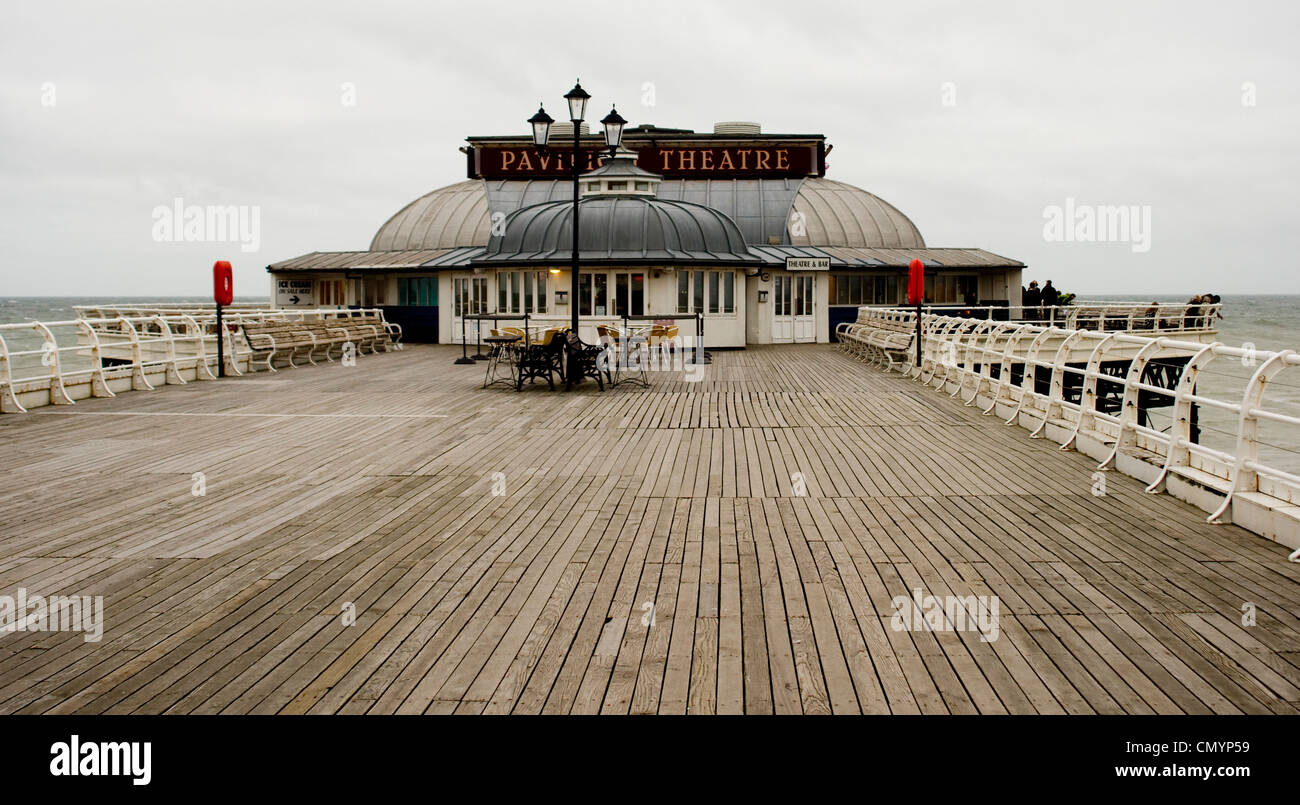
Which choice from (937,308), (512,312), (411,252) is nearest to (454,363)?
(512,312)

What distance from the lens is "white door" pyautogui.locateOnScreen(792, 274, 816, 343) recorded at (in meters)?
32.0

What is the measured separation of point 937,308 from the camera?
3231cm

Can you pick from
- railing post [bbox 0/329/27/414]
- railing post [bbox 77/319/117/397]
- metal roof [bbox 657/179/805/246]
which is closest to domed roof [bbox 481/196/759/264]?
metal roof [bbox 657/179/805/246]

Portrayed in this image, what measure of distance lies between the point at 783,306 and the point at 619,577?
88.3ft

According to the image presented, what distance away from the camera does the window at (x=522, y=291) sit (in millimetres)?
27688

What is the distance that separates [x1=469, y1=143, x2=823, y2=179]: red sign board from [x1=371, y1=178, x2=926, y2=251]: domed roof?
3.20ft

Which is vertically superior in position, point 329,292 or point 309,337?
point 329,292

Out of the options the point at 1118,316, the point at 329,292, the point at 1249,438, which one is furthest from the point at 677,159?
the point at 1249,438

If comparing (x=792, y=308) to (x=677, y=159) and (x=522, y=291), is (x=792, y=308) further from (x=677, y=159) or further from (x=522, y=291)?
(x=677, y=159)

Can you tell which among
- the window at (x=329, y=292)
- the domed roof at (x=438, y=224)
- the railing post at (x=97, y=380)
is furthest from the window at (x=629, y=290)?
the railing post at (x=97, y=380)

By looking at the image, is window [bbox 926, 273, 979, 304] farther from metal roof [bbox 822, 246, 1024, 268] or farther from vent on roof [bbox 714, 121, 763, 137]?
vent on roof [bbox 714, 121, 763, 137]

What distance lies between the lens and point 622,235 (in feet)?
91.2
